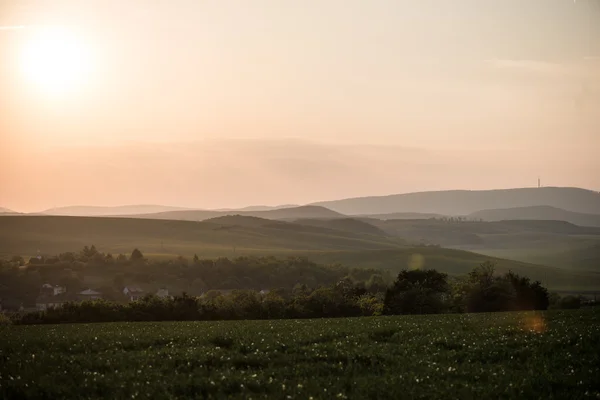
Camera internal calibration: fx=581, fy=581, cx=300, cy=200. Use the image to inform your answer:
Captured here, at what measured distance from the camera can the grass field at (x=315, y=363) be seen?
17.4 meters

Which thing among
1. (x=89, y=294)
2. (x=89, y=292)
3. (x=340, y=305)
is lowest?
(x=89, y=294)

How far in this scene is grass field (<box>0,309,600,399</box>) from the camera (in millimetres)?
17438

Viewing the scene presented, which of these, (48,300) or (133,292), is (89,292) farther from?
(133,292)

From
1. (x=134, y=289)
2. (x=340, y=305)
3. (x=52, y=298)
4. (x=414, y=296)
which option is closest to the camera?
(x=340, y=305)

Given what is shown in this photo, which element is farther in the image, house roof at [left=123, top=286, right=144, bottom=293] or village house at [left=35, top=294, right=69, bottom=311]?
house roof at [left=123, top=286, right=144, bottom=293]

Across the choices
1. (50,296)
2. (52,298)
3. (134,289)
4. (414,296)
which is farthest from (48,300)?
(414,296)

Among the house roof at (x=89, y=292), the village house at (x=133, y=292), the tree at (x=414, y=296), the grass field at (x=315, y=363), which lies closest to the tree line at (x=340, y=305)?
the tree at (x=414, y=296)

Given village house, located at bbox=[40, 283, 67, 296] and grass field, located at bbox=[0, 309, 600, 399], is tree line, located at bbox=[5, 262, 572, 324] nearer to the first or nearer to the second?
grass field, located at bbox=[0, 309, 600, 399]

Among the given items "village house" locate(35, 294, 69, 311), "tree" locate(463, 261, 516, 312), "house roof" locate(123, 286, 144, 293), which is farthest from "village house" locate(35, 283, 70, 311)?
"tree" locate(463, 261, 516, 312)

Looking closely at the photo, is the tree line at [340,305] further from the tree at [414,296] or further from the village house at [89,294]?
the village house at [89,294]

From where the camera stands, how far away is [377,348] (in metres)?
23.1

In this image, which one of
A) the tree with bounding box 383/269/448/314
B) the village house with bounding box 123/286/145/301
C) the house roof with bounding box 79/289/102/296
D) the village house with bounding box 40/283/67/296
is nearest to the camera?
the tree with bounding box 383/269/448/314

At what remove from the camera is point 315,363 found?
68.2ft

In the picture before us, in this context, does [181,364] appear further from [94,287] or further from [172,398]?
[94,287]
